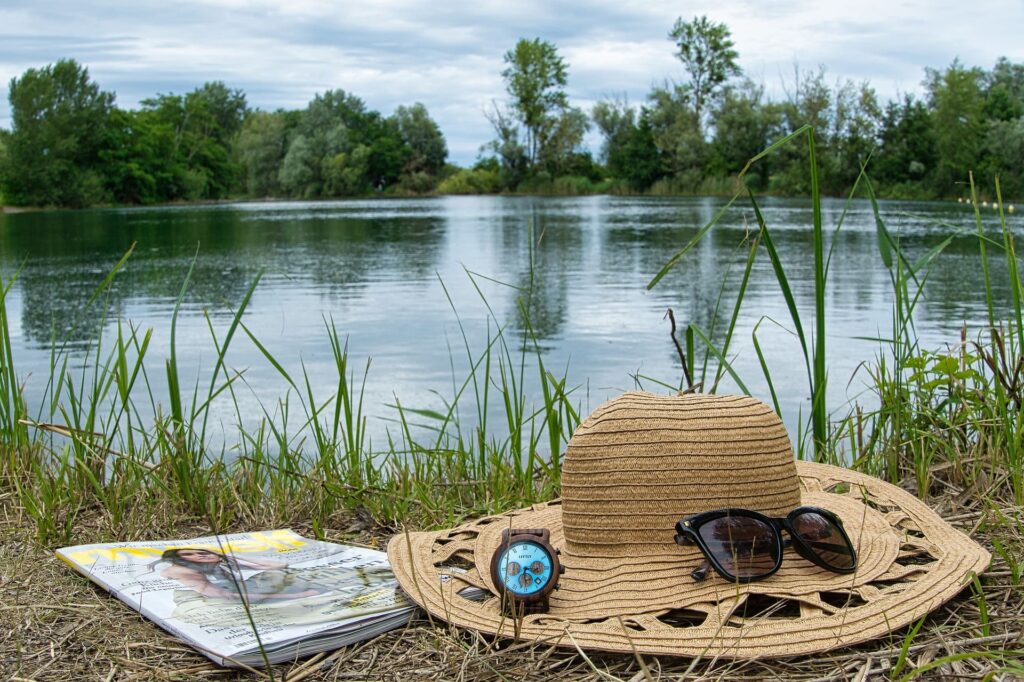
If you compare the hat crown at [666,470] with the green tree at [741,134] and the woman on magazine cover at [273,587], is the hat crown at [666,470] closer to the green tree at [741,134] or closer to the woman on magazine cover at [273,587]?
the woman on magazine cover at [273,587]

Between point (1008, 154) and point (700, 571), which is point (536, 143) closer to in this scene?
point (1008, 154)

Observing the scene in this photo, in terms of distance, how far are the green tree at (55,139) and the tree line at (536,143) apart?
0.07m

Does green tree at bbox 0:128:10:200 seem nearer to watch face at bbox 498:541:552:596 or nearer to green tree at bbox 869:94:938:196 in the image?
green tree at bbox 869:94:938:196

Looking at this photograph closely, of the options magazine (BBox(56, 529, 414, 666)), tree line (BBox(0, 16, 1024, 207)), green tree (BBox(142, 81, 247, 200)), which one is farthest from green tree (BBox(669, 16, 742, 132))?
magazine (BBox(56, 529, 414, 666))

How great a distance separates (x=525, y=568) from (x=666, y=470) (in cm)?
23

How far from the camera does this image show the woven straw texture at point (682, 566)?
3.71 feet

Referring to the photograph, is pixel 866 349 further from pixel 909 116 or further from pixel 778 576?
pixel 909 116

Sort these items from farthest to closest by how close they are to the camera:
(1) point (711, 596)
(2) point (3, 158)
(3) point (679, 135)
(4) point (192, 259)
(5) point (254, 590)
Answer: (3) point (679, 135) < (2) point (3, 158) < (4) point (192, 259) < (5) point (254, 590) < (1) point (711, 596)

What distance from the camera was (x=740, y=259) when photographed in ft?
48.8

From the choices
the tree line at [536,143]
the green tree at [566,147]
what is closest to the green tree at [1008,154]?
the tree line at [536,143]

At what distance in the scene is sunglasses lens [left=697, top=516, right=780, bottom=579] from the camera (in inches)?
46.4

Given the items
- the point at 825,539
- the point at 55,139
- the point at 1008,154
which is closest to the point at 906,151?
the point at 1008,154

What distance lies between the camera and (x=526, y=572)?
1188 mm

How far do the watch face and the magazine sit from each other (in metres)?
0.20
